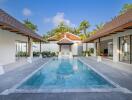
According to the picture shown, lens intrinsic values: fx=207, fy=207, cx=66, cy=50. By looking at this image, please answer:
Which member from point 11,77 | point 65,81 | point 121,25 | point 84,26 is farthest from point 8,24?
point 84,26

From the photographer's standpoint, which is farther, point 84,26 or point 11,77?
point 84,26

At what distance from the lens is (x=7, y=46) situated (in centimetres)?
1675

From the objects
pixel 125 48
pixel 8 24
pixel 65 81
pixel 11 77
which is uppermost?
pixel 8 24

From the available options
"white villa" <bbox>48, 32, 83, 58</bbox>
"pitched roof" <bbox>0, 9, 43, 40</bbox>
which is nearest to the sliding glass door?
"pitched roof" <bbox>0, 9, 43, 40</bbox>

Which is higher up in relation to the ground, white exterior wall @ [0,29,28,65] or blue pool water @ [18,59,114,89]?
white exterior wall @ [0,29,28,65]

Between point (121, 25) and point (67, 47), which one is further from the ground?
point (121, 25)

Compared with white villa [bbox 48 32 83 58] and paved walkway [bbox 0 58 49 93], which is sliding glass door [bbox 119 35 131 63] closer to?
paved walkway [bbox 0 58 49 93]

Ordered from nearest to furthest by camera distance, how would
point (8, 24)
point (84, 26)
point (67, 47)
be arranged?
point (8, 24) → point (67, 47) → point (84, 26)

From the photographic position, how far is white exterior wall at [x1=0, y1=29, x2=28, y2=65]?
15266 millimetres

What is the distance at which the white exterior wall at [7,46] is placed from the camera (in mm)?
15266

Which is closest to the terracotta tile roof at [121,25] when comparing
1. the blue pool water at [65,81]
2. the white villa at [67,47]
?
the blue pool water at [65,81]

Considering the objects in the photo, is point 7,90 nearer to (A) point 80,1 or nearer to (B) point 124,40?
(B) point 124,40

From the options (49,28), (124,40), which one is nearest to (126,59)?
(124,40)

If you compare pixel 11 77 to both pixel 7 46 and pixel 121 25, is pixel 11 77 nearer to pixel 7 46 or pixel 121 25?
pixel 7 46
